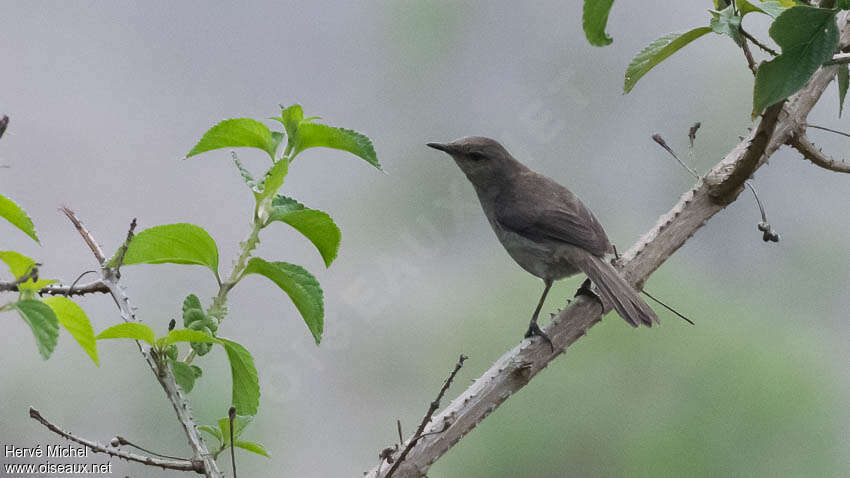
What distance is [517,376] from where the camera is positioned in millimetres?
804

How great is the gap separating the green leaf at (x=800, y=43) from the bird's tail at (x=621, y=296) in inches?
22.7

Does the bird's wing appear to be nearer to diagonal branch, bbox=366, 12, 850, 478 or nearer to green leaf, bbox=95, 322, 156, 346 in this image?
diagonal branch, bbox=366, 12, 850, 478

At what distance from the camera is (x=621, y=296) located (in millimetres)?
1130

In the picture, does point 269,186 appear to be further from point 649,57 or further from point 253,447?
point 649,57

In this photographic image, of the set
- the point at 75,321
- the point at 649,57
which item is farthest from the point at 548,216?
the point at 75,321

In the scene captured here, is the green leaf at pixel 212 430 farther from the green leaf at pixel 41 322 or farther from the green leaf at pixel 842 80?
the green leaf at pixel 842 80

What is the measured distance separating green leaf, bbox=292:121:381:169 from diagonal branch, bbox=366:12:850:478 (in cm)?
28

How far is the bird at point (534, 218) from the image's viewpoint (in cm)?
139

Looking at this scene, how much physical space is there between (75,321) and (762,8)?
52cm

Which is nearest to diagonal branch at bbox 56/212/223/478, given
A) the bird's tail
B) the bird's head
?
the bird's tail

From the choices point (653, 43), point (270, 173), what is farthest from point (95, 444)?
point (653, 43)

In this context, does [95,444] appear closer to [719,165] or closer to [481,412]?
[481,412]

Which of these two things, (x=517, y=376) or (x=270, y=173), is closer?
A: (x=270, y=173)

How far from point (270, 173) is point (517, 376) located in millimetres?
361
